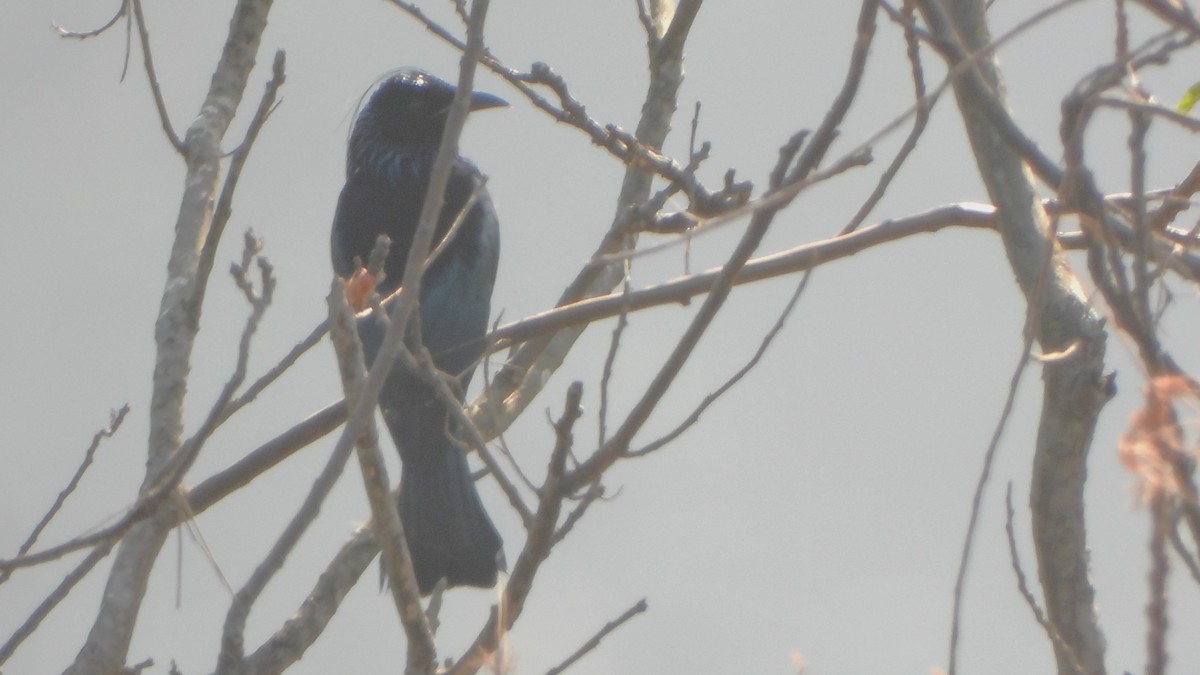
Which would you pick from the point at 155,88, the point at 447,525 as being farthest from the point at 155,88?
the point at 447,525

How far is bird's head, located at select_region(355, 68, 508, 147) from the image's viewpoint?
6.76 meters

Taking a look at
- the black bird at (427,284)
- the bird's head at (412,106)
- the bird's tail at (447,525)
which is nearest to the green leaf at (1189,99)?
the black bird at (427,284)

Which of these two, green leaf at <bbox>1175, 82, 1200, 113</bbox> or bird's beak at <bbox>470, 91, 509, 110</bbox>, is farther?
bird's beak at <bbox>470, 91, 509, 110</bbox>

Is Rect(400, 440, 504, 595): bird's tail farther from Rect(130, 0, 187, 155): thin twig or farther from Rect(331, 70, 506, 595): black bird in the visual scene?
Rect(130, 0, 187, 155): thin twig

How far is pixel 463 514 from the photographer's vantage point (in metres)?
5.14

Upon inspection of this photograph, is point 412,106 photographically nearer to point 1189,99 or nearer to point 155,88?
point 155,88

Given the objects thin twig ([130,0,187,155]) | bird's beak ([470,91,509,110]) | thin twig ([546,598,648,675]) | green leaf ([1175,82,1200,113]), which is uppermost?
bird's beak ([470,91,509,110])

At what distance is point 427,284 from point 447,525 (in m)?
1.12

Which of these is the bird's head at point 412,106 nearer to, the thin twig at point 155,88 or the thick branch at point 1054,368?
the thin twig at point 155,88

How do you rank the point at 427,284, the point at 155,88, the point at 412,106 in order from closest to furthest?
the point at 155,88 → the point at 427,284 → the point at 412,106

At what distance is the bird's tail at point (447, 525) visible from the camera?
5031 mm

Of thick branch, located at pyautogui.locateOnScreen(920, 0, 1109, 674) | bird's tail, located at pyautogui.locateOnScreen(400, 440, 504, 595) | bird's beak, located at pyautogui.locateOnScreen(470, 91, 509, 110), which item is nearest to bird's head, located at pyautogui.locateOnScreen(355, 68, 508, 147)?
bird's beak, located at pyautogui.locateOnScreen(470, 91, 509, 110)

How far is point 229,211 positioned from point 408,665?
38.6 inches

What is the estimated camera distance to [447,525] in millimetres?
5102
